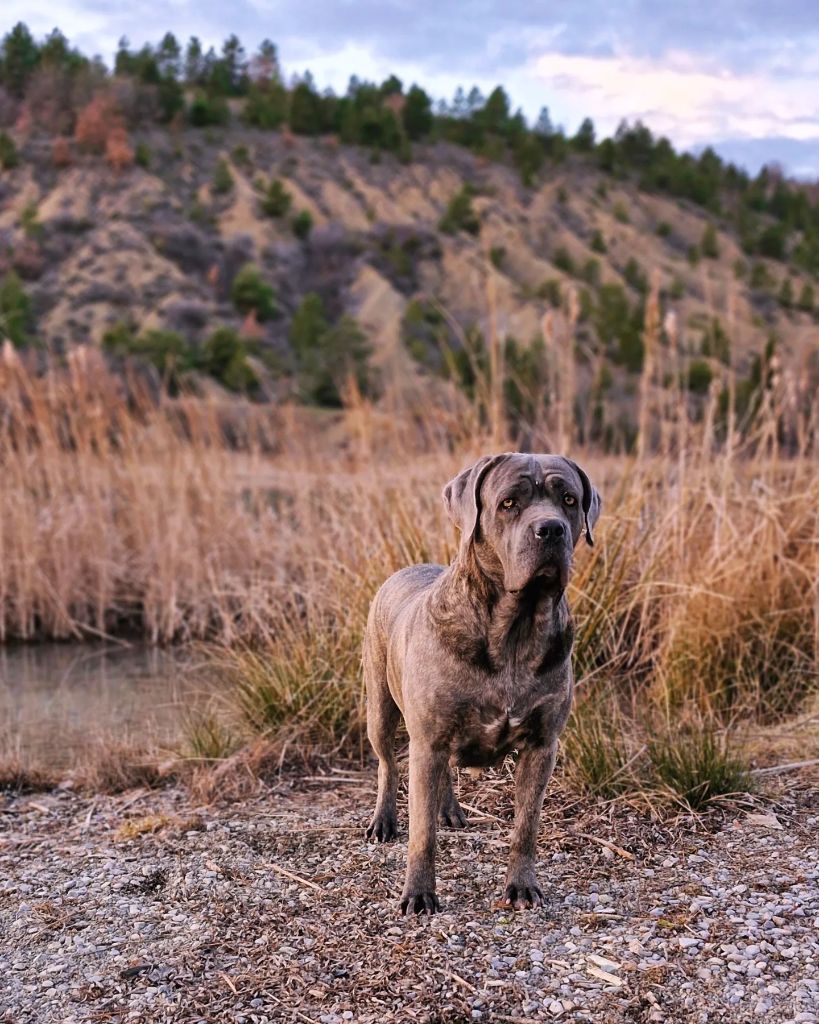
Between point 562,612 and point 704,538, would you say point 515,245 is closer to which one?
point 704,538

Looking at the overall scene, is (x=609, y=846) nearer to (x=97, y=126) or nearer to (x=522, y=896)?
(x=522, y=896)

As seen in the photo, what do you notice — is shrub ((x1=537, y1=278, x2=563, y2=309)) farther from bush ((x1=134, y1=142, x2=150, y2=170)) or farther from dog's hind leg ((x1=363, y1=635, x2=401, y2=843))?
dog's hind leg ((x1=363, y1=635, x2=401, y2=843))

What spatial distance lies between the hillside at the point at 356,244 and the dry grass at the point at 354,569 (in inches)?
572

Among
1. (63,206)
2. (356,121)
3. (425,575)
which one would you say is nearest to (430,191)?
(356,121)

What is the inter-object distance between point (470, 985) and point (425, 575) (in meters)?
1.42

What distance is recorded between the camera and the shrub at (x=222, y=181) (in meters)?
45.9

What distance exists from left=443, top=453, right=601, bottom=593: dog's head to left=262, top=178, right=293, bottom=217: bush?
1746 inches

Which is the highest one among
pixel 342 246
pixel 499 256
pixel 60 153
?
pixel 60 153

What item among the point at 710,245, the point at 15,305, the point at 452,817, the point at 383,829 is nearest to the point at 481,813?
the point at 452,817

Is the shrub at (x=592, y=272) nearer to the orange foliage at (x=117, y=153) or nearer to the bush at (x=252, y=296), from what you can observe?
the bush at (x=252, y=296)

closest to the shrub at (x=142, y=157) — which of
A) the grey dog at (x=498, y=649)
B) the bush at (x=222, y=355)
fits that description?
the bush at (x=222, y=355)

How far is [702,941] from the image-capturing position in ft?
10.7

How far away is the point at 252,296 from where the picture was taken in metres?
38.4

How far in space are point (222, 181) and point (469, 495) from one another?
149 ft
